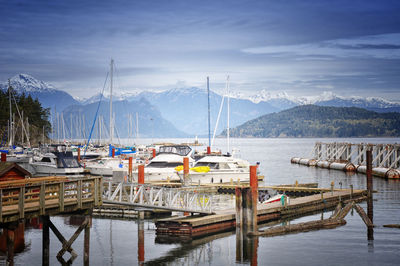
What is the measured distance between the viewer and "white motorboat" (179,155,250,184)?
59281 mm

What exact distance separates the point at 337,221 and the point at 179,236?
502 inches

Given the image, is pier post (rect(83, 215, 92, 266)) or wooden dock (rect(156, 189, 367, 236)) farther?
wooden dock (rect(156, 189, 367, 236))

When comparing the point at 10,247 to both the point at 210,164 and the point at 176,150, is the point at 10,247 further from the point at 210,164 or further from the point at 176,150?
the point at 176,150

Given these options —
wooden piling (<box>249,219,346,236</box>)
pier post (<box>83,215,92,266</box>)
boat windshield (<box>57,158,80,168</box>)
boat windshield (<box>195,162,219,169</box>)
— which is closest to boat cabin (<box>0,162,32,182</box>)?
pier post (<box>83,215,92,266</box>)

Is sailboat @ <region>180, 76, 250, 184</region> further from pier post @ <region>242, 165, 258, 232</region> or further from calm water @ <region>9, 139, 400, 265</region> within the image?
pier post @ <region>242, 165, 258, 232</region>

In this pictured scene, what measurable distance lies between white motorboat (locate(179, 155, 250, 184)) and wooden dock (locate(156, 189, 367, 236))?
1332cm

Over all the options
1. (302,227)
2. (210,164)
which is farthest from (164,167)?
(302,227)

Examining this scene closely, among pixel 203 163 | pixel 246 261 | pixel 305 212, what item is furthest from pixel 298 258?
pixel 203 163

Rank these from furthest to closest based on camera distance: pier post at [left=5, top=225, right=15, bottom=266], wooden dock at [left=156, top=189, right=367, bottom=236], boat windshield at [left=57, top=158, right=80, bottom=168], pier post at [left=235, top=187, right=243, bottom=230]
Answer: boat windshield at [left=57, top=158, right=80, bottom=168] < pier post at [left=235, top=187, right=243, bottom=230] < wooden dock at [left=156, top=189, right=367, bottom=236] < pier post at [left=5, top=225, right=15, bottom=266]

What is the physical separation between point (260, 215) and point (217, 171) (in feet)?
72.3

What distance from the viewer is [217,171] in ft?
200

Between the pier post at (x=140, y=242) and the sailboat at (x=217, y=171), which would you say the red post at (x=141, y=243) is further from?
the sailboat at (x=217, y=171)

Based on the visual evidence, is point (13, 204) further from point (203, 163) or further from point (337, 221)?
point (203, 163)

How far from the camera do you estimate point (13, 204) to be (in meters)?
22.5
